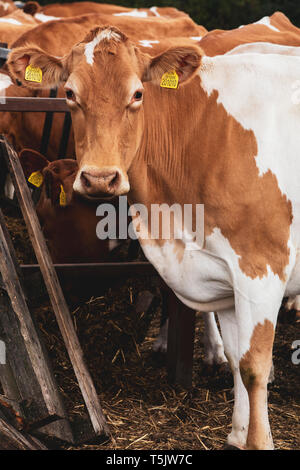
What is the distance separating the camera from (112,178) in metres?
2.91

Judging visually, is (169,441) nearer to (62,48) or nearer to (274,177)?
(274,177)

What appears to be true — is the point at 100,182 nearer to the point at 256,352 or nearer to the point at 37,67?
the point at 37,67

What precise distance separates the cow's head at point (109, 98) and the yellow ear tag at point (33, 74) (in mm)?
180

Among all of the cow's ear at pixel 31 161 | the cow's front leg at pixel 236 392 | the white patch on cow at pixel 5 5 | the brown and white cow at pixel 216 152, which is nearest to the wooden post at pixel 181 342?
the cow's front leg at pixel 236 392

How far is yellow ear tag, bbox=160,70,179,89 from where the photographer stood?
3291mm

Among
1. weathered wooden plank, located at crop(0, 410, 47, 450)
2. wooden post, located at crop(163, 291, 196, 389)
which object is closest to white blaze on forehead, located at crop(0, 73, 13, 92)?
wooden post, located at crop(163, 291, 196, 389)

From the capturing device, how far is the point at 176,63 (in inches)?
129

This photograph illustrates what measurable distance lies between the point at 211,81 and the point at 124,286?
1.75 meters

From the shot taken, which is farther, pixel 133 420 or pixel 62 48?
pixel 62 48

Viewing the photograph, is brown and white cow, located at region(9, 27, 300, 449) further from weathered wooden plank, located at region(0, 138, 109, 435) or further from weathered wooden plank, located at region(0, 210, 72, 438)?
weathered wooden plank, located at region(0, 210, 72, 438)

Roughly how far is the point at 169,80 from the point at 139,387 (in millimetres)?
1979

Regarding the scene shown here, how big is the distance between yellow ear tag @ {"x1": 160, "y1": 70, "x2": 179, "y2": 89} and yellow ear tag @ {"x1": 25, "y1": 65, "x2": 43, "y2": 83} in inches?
24.0

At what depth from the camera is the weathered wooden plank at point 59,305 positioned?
11.6 ft
